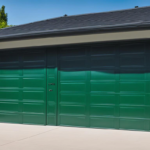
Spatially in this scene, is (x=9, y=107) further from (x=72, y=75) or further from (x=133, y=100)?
(x=133, y=100)

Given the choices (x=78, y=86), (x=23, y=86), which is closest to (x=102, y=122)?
(x=78, y=86)

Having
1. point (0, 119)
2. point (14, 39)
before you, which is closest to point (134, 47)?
point (14, 39)

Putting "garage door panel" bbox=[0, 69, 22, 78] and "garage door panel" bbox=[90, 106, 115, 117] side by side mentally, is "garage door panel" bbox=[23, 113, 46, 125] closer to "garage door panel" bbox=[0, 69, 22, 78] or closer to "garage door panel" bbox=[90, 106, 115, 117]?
"garage door panel" bbox=[0, 69, 22, 78]

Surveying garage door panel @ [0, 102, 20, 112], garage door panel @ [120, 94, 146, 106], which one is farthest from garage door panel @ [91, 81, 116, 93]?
garage door panel @ [0, 102, 20, 112]

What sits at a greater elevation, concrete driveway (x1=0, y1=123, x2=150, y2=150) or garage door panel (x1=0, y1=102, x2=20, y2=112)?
garage door panel (x1=0, y1=102, x2=20, y2=112)

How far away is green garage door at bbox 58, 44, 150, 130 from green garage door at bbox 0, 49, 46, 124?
0.64 m

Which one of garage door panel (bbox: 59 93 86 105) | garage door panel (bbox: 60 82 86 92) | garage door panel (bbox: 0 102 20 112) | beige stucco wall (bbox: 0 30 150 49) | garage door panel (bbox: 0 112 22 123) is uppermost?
beige stucco wall (bbox: 0 30 150 49)

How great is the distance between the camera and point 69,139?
20.5 ft

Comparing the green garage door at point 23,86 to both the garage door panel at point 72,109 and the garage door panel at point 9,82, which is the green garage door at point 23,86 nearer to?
the garage door panel at point 9,82

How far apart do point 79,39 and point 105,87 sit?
1.51 m

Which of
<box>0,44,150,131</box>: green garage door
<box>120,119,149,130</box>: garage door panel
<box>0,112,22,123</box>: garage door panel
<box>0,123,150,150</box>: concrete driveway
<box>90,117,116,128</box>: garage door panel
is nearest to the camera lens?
<box>0,123,150,150</box>: concrete driveway

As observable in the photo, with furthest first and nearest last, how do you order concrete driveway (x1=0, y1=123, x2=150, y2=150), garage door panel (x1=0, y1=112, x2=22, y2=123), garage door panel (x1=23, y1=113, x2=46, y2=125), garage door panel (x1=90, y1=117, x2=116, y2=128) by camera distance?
garage door panel (x1=0, y1=112, x2=22, y2=123) → garage door panel (x1=23, y1=113, x2=46, y2=125) → garage door panel (x1=90, y1=117, x2=116, y2=128) → concrete driveway (x1=0, y1=123, x2=150, y2=150)

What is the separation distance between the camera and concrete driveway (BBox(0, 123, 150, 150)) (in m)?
5.58

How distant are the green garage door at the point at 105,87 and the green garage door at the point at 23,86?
0.64 m
